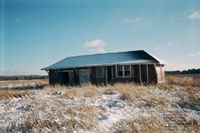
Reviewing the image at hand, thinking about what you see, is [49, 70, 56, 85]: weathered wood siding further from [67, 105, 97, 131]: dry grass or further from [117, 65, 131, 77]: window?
[67, 105, 97, 131]: dry grass

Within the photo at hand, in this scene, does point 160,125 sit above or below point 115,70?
below

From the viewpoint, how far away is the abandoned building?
15438 millimetres

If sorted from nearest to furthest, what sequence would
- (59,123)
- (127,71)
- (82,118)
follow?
(59,123) < (82,118) < (127,71)

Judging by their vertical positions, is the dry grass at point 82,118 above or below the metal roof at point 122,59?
below

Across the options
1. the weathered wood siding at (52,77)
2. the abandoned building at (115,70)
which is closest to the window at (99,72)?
the abandoned building at (115,70)

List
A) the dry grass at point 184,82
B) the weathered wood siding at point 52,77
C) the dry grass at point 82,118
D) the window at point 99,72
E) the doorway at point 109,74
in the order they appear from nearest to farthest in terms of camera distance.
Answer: the dry grass at point 82,118, the dry grass at point 184,82, the doorway at point 109,74, the window at point 99,72, the weathered wood siding at point 52,77

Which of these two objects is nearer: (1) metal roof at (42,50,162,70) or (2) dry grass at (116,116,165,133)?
(2) dry grass at (116,116,165,133)

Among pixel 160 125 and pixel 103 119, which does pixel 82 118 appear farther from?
pixel 160 125

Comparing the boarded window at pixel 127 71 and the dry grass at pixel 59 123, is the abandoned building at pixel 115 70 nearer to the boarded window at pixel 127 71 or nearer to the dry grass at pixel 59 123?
the boarded window at pixel 127 71

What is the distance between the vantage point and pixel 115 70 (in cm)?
1659

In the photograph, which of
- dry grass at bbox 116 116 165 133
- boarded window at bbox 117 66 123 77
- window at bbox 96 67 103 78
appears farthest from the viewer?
window at bbox 96 67 103 78

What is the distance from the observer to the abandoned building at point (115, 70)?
1544cm

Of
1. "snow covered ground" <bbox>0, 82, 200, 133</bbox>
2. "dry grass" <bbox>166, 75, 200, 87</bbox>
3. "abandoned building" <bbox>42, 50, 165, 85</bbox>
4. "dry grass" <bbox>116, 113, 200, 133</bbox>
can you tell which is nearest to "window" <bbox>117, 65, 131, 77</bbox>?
"abandoned building" <bbox>42, 50, 165, 85</bbox>

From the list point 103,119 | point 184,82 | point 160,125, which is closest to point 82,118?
point 103,119
